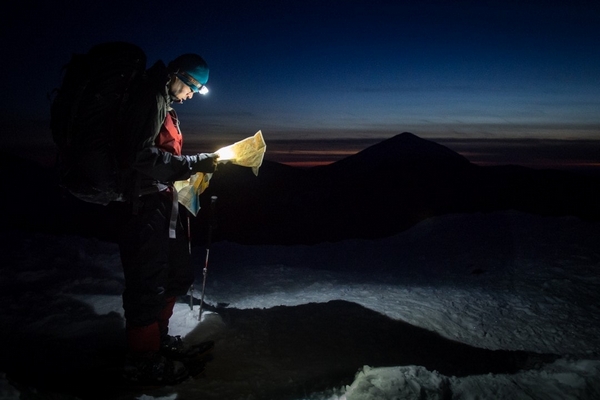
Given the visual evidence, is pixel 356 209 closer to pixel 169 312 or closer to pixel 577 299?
pixel 577 299

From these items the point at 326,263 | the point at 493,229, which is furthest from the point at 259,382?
the point at 493,229

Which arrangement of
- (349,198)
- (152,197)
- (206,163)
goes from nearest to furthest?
(152,197)
(206,163)
(349,198)

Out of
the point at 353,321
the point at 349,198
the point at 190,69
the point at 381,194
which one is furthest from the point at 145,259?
the point at 349,198

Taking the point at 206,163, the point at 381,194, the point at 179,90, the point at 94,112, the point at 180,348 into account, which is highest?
the point at 179,90

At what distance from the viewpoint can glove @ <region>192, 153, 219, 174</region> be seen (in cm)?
340

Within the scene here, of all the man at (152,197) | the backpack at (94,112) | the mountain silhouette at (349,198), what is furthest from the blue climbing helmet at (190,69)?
the mountain silhouette at (349,198)

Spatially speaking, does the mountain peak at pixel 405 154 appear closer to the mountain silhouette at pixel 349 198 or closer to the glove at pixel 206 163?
the mountain silhouette at pixel 349 198

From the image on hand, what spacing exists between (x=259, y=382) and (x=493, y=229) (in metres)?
9.13

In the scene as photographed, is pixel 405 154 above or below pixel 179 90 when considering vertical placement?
below

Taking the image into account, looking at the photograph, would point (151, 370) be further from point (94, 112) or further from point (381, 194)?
point (381, 194)

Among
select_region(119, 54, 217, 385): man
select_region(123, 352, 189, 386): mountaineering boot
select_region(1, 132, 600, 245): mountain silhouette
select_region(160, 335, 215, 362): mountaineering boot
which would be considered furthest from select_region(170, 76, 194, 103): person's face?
select_region(1, 132, 600, 245): mountain silhouette

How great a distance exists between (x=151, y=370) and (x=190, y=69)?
2.56 m

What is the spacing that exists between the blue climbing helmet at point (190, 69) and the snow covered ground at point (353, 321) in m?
2.52

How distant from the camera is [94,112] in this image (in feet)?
9.29
